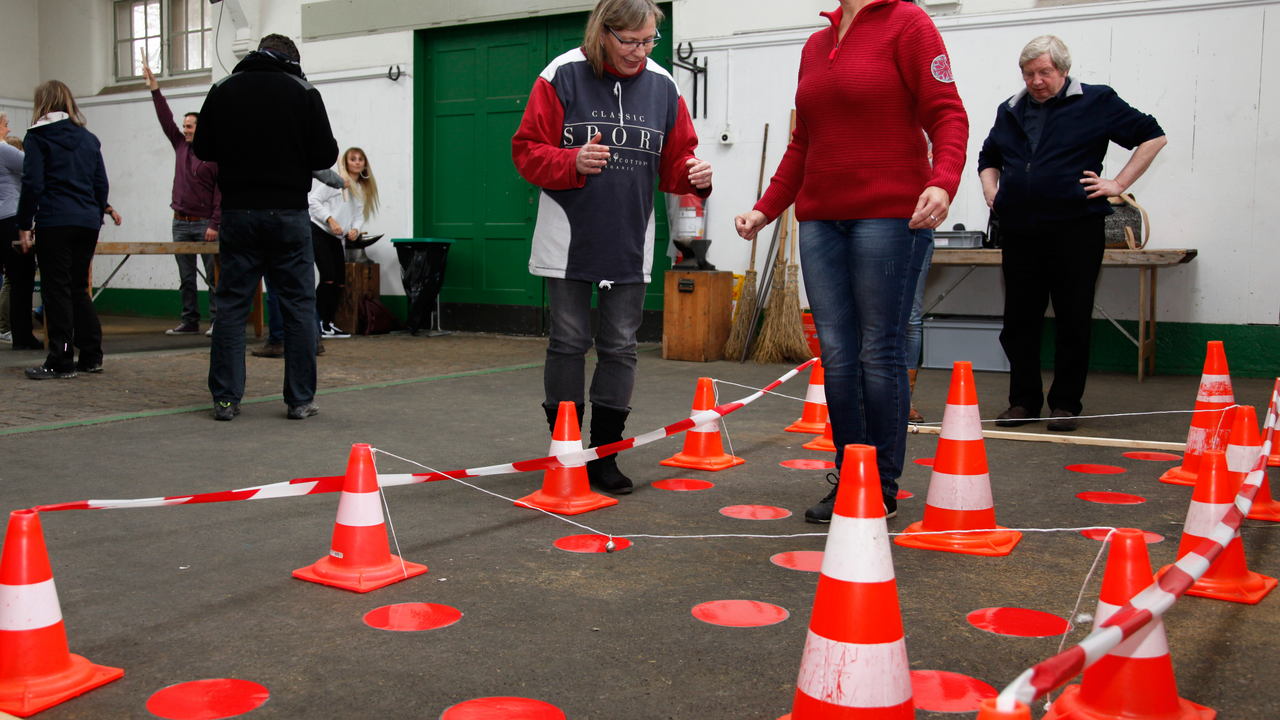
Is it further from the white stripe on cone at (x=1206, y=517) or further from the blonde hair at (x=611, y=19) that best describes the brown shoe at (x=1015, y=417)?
the blonde hair at (x=611, y=19)

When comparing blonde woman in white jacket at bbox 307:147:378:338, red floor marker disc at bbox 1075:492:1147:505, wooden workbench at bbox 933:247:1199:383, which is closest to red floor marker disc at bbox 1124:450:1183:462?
red floor marker disc at bbox 1075:492:1147:505

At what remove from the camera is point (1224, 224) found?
6117mm

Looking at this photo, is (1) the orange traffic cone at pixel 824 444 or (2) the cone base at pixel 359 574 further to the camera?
(1) the orange traffic cone at pixel 824 444

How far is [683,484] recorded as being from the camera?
3.08 m

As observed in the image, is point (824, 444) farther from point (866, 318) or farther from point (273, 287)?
point (273, 287)

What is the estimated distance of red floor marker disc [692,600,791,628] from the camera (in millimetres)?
1834

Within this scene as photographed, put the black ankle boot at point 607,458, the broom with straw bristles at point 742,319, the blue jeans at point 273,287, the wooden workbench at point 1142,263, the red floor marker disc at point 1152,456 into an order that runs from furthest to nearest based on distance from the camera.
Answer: the broom with straw bristles at point 742,319 → the wooden workbench at point 1142,263 → the blue jeans at point 273,287 → the red floor marker disc at point 1152,456 → the black ankle boot at point 607,458

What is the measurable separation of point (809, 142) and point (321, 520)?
165 cm

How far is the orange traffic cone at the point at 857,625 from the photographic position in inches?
50.9

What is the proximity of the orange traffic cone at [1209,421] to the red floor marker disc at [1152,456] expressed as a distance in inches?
9.4

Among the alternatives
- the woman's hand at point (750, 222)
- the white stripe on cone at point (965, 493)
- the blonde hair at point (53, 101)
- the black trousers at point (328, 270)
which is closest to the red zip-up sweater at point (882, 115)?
the woman's hand at point (750, 222)

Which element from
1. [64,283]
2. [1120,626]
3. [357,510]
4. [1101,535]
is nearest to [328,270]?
[64,283]

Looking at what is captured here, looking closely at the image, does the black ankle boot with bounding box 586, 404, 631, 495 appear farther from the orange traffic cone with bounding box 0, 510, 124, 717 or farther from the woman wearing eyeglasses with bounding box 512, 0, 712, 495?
the orange traffic cone with bounding box 0, 510, 124, 717

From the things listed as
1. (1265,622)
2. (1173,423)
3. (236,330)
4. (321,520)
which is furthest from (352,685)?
(1173,423)
